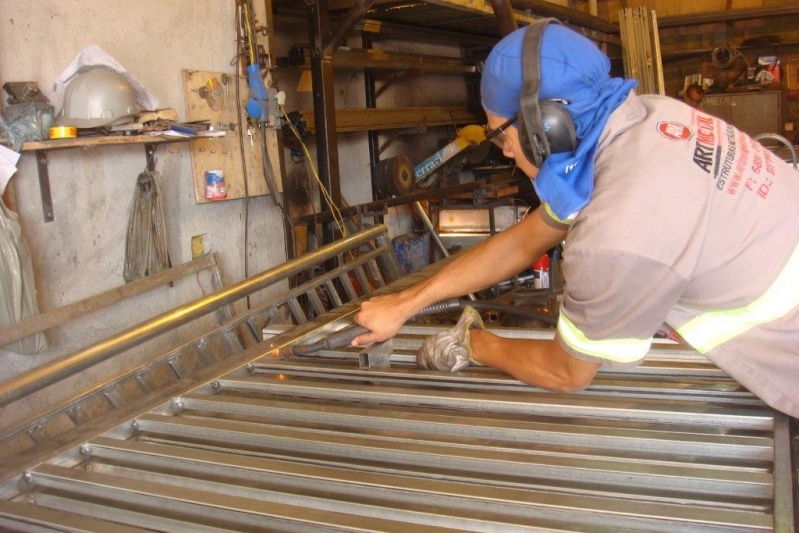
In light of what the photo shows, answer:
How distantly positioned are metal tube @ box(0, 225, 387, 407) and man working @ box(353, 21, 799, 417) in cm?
92

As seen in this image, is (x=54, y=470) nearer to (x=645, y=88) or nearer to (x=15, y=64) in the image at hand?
(x=15, y=64)

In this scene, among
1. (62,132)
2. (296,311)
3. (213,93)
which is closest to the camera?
(296,311)

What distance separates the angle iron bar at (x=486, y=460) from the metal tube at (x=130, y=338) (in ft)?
0.65

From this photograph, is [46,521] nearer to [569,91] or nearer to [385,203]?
[569,91]

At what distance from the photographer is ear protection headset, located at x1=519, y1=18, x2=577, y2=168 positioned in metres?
1.48

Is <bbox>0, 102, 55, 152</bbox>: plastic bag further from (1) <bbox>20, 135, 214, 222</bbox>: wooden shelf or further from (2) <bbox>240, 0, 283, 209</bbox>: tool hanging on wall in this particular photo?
(2) <bbox>240, 0, 283, 209</bbox>: tool hanging on wall

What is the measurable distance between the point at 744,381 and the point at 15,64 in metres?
2.69

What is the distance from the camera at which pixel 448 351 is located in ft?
6.38

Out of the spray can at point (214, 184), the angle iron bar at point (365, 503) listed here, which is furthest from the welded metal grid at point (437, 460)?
the spray can at point (214, 184)

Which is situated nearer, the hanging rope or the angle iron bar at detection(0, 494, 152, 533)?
the angle iron bar at detection(0, 494, 152, 533)

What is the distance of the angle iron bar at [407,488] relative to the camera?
4.03 feet

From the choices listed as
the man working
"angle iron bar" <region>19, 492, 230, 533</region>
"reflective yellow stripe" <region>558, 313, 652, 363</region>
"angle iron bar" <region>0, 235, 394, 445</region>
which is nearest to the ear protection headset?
the man working

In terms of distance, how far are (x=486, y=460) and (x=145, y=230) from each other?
8.04ft

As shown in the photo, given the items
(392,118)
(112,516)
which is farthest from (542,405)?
(392,118)
